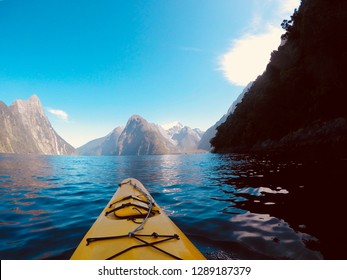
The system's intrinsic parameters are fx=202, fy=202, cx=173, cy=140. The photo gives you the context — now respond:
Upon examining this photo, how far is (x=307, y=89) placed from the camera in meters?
43.3

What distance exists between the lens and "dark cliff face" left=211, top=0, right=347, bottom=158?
32.5 meters

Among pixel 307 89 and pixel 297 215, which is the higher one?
pixel 307 89

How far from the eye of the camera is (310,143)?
3731 centimetres

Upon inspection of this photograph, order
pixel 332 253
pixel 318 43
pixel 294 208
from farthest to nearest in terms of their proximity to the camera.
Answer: pixel 318 43 < pixel 294 208 < pixel 332 253

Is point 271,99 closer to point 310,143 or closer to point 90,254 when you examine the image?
point 310,143

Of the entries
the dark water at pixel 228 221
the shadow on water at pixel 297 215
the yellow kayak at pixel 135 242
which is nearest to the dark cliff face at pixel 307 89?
the shadow on water at pixel 297 215

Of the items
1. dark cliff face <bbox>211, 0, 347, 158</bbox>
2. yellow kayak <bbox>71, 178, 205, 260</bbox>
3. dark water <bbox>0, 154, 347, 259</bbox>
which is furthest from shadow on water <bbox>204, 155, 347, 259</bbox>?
dark cliff face <bbox>211, 0, 347, 158</bbox>

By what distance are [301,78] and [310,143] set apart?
15.4 meters

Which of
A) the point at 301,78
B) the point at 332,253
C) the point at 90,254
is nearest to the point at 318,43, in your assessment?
the point at 301,78

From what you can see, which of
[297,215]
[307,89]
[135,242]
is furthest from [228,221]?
[307,89]

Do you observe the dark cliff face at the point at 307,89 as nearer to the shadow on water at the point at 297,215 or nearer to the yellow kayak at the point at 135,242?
the shadow on water at the point at 297,215

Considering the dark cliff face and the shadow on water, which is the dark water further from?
the dark cliff face

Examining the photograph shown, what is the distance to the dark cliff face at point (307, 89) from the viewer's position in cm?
3253

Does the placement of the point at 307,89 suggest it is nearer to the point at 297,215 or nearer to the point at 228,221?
the point at 297,215
